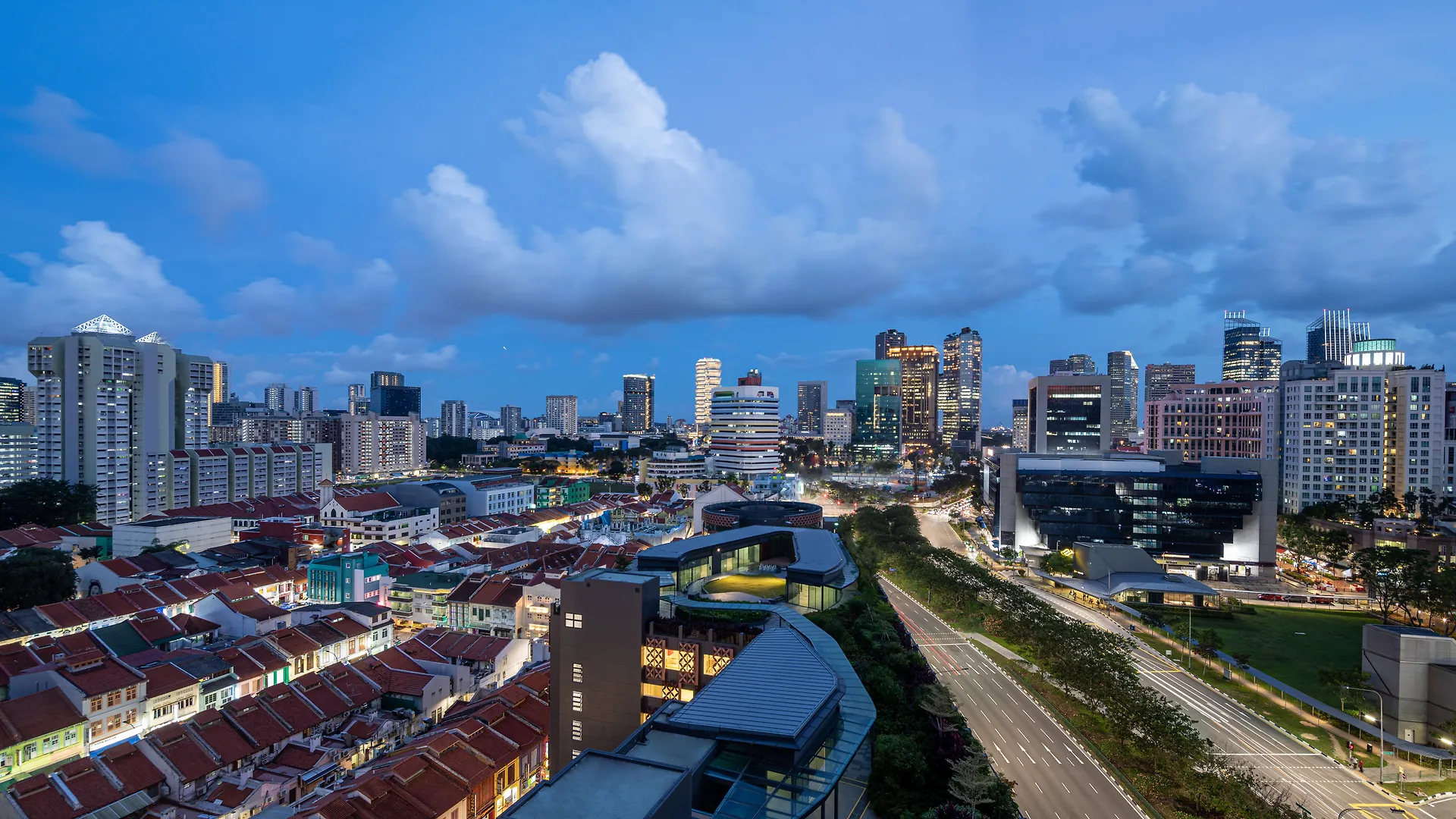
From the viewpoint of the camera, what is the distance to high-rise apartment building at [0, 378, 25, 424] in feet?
365

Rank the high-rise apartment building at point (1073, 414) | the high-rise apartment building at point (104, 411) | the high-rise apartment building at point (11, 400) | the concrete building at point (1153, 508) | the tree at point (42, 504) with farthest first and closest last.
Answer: the high-rise apartment building at point (11, 400)
the high-rise apartment building at point (1073, 414)
the high-rise apartment building at point (104, 411)
the tree at point (42, 504)
the concrete building at point (1153, 508)

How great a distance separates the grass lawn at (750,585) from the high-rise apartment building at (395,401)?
16784 centimetres

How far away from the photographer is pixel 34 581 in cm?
3650

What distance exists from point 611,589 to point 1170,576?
41.7 m

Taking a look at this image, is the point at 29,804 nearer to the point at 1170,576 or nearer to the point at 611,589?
the point at 611,589

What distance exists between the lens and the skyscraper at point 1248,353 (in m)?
145

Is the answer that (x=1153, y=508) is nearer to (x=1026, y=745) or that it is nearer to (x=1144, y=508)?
(x=1144, y=508)

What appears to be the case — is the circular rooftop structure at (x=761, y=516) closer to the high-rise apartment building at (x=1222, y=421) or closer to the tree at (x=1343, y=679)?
the tree at (x=1343, y=679)

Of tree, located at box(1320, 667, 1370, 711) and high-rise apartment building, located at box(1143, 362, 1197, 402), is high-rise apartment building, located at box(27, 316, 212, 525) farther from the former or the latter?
high-rise apartment building, located at box(1143, 362, 1197, 402)

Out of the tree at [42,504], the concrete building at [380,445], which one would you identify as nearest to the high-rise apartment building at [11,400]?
the concrete building at [380,445]

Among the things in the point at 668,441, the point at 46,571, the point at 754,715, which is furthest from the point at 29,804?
the point at 668,441

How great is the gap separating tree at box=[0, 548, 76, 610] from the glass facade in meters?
63.2

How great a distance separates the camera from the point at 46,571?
122ft

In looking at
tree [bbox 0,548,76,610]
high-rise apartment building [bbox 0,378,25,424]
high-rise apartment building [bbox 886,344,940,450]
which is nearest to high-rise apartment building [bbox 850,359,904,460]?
high-rise apartment building [bbox 886,344,940,450]
